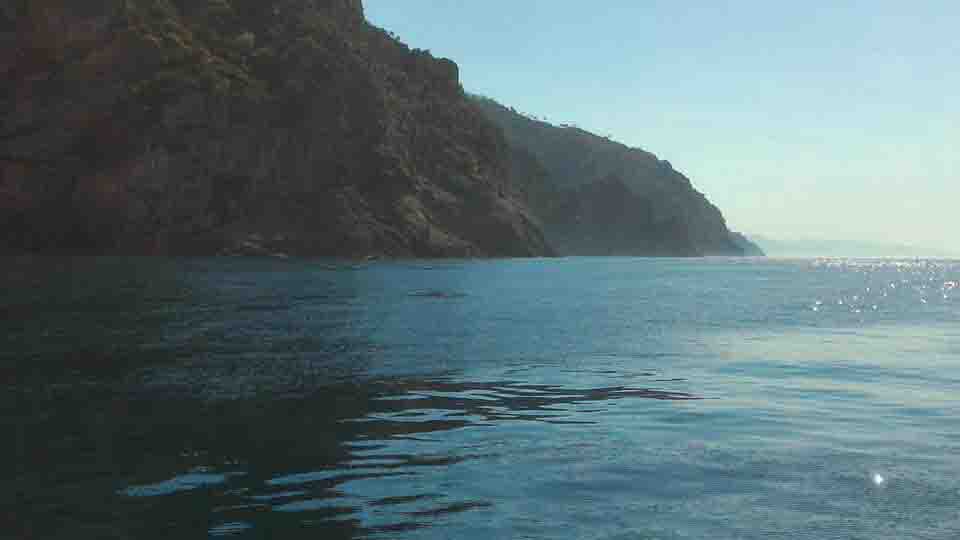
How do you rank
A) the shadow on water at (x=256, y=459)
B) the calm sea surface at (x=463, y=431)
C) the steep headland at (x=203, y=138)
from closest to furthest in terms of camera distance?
the shadow on water at (x=256, y=459) → the calm sea surface at (x=463, y=431) → the steep headland at (x=203, y=138)

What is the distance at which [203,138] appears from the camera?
130 metres

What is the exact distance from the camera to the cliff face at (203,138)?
113938mm

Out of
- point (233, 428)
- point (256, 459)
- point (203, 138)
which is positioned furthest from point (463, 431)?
point (203, 138)

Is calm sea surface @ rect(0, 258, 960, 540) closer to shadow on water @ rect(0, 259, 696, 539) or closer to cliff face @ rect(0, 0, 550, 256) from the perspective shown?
shadow on water @ rect(0, 259, 696, 539)

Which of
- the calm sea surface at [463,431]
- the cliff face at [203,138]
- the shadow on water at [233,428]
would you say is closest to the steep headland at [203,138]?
the cliff face at [203,138]

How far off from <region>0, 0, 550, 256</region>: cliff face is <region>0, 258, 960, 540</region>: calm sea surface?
277 feet

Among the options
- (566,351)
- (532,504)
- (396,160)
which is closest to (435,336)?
(566,351)

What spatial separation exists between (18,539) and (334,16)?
186059 millimetres

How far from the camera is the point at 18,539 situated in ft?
32.1

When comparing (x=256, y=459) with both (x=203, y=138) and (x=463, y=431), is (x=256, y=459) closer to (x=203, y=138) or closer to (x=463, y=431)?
(x=463, y=431)

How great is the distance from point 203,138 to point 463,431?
124584mm

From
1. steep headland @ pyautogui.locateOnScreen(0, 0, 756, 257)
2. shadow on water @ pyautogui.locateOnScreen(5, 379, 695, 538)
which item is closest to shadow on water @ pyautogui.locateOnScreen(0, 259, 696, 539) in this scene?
shadow on water @ pyautogui.locateOnScreen(5, 379, 695, 538)

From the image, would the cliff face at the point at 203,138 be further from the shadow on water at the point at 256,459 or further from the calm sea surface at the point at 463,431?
the shadow on water at the point at 256,459

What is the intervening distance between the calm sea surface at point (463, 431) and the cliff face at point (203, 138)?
277 ft
